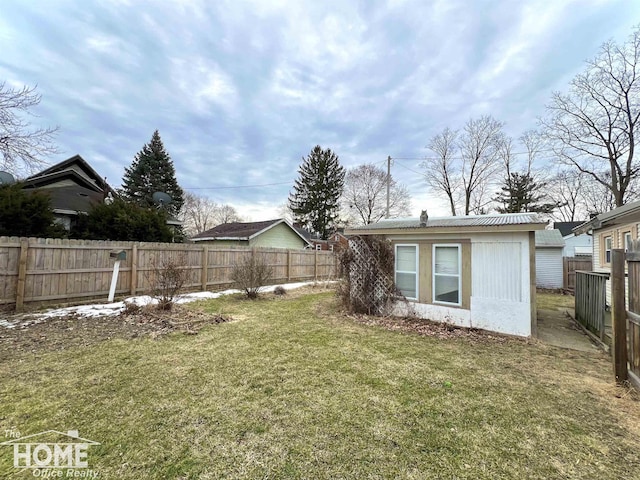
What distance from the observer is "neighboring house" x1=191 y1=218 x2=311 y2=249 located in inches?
781

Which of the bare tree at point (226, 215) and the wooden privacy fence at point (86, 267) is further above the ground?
the bare tree at point (226, 215)

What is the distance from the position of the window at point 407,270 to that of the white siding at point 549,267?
39.0ft

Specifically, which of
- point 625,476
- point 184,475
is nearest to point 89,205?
point 184,475

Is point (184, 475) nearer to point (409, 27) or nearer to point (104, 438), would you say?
point (104, 438)

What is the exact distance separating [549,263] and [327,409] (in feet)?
55.1

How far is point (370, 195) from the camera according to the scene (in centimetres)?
3086

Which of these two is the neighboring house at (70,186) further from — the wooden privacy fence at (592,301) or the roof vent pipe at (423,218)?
the wooden privacy fence at (592,301)

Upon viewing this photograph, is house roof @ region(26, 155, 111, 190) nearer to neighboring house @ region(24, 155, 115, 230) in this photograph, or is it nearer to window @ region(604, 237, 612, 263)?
neighboring house @ region(24, 155, 115, 230)

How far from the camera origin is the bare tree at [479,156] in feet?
72.8

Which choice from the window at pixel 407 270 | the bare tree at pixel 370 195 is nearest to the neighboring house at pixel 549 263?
the window at pixel 407 270

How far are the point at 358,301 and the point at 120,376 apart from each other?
532 centimetres

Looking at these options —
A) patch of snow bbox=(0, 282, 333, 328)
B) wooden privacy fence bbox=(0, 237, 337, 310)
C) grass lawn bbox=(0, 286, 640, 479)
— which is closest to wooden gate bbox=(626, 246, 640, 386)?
grass lawn bbox=(0, 286, 640, 479)

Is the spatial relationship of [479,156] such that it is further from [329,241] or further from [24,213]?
[24,213]

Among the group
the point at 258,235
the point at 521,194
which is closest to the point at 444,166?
the point at 521,194
